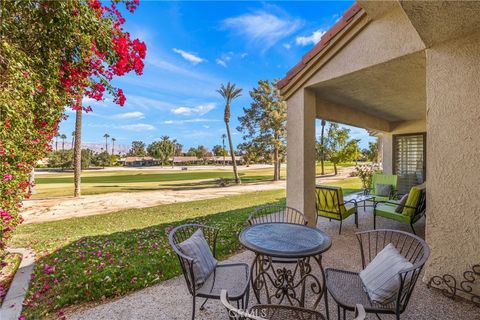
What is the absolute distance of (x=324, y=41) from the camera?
417cm

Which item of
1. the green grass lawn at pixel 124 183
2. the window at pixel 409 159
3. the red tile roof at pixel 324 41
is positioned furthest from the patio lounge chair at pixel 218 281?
the green grass lawn at pixel 124 183

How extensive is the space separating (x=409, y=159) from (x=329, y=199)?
623 cm

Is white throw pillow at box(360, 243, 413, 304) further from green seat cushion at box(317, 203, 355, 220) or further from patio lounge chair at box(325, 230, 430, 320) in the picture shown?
green seat cushion at box(317, 203, 355, 220)

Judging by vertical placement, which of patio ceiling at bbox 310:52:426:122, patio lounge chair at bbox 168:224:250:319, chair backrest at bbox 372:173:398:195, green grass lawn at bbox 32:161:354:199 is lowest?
green grass lawn at bbox 32:161:354:199

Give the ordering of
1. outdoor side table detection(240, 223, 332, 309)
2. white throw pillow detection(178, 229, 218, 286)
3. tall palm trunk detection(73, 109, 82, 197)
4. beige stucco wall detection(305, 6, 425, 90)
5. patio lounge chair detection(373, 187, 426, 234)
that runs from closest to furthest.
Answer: outdoor side table detection(240, 223, 332, 309)
white throw pillow detection(178, 229, 218, 286)
beige stucco wall detection(305, 6, 425, 90)
patio lounge chair detection(373, 187, 426, 234)
tall palm trunk detection(73, 109, 82, 197)

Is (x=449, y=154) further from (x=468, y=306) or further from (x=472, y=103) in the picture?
(x=468, y=306)

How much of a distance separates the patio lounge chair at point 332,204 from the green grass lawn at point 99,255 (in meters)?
2.31

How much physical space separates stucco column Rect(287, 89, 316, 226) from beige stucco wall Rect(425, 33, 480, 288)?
6.68ft

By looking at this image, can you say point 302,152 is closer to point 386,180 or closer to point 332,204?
point 332,204

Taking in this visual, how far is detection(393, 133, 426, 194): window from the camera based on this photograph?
9.00 metres

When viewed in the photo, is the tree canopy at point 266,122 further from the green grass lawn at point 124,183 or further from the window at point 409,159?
the window at point 409,159

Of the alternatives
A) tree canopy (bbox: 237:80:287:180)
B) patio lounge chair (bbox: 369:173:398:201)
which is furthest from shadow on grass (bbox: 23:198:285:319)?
tree canopy (bbox: 237:80:287:180)

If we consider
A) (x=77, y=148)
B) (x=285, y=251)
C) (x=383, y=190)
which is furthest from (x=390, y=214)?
(x=77, y=148)

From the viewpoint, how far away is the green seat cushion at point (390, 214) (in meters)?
4.99
